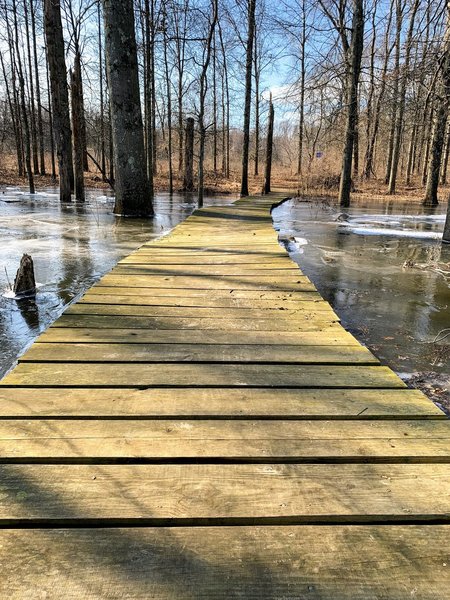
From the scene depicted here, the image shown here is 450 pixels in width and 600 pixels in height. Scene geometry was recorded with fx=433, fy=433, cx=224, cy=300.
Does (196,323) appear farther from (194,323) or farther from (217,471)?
(217,471)

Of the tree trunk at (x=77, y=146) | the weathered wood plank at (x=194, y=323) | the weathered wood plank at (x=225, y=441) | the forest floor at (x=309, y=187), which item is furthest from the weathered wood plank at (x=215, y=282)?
the forest floor at (x=309, y=187)

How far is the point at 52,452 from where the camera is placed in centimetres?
150

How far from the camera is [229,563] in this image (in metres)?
1.10

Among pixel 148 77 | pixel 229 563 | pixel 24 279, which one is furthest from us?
pixel 148 77

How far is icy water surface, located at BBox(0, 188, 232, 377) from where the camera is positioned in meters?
3.71

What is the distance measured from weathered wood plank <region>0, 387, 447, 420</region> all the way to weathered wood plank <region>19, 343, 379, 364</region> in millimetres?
338

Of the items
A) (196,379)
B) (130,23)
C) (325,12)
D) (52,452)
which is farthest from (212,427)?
(325,12)

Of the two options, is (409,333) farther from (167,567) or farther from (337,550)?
(167,567)

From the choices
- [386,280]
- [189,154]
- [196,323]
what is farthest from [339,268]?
[189,154]

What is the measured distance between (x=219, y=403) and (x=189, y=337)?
858 millimetres

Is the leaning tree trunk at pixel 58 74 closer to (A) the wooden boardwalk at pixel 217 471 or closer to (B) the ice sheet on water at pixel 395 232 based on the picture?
(B) the ice sheet on water at pixel 395 232

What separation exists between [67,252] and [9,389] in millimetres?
4904

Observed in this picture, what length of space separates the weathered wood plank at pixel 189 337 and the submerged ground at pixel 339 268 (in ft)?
A: 1.85

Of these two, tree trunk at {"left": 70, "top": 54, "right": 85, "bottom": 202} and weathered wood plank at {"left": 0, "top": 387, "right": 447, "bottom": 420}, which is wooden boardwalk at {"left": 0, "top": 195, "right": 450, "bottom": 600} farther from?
tree trunk at {"left": 70, "top": 54, "right": 85, "bottom": 202}
